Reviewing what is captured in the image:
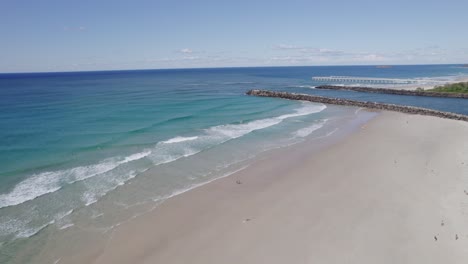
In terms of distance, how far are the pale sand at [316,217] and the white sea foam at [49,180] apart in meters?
6.08

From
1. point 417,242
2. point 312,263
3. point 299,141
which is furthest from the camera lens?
point 299,141

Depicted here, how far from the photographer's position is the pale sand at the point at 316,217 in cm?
1046

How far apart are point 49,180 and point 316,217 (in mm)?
13863

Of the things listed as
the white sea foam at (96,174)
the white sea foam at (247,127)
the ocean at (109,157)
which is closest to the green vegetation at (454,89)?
the ocean at (109,157)

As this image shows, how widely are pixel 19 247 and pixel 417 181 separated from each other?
17575 mm

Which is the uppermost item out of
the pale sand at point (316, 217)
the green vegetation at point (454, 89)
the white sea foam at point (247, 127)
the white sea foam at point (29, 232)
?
the green vegetation at point (454, 89)

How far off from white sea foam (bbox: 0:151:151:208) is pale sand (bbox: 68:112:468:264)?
6.08 metres

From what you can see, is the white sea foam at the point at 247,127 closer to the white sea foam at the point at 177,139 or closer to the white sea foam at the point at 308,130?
the white sea foam at the point at 177,139

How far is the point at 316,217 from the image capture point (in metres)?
12.9

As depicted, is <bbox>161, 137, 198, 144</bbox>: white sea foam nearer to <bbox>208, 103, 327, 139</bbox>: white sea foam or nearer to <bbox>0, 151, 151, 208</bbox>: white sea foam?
<bbox>208, 103, 327, 139</bbox>: white sea foam

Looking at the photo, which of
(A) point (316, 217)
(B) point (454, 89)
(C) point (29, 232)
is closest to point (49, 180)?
(C) point (29, 232)

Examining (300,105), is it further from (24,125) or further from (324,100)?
(24,125)

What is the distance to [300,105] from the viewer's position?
1924 inches

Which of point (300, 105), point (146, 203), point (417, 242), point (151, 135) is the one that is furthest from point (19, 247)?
point (300, 105)
